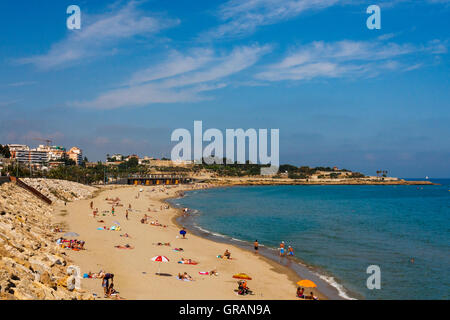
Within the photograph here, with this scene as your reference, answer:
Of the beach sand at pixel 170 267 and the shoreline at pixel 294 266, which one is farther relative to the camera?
the shoreline at pixel 294 266

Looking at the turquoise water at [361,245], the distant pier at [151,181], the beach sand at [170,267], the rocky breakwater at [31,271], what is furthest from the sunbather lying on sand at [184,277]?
the distant pier at [151,181]

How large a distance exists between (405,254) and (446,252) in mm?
4865

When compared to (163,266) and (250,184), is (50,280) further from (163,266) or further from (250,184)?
(250,184)

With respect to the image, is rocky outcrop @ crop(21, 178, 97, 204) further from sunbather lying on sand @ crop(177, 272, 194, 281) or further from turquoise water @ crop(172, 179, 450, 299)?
sunbather lying on sand @ crop(177, 272, 194, 281)

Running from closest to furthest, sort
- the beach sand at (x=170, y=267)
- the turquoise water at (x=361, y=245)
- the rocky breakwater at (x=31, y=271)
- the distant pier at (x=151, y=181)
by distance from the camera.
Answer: the rocky breakwater at (x=31, y=271), the beach sand at (x=170, y=267), the turquoise water at (x=361, y=245), the distant pier at (x=151, y=181)

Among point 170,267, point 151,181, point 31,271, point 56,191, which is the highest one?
point 31,271

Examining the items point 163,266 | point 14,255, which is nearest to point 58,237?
point 163,266

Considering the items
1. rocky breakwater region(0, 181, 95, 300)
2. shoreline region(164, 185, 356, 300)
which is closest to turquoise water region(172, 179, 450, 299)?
shoreline region(164, 185, 356, 300)

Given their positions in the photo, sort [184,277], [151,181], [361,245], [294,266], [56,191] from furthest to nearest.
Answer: [151,181] < [56,191] < [361,245] < [294,266] < [184,277]

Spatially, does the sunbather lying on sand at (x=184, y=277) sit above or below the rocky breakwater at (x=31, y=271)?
below

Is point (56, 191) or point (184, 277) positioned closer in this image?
point (184, 277)

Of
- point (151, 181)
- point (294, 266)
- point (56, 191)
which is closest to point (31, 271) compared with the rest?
point (294, 266)

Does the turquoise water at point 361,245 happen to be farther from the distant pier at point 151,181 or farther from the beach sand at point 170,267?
the distant pier at point 151,181

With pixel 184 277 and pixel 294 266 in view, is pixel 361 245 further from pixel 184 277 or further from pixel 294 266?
pixel 184 277
